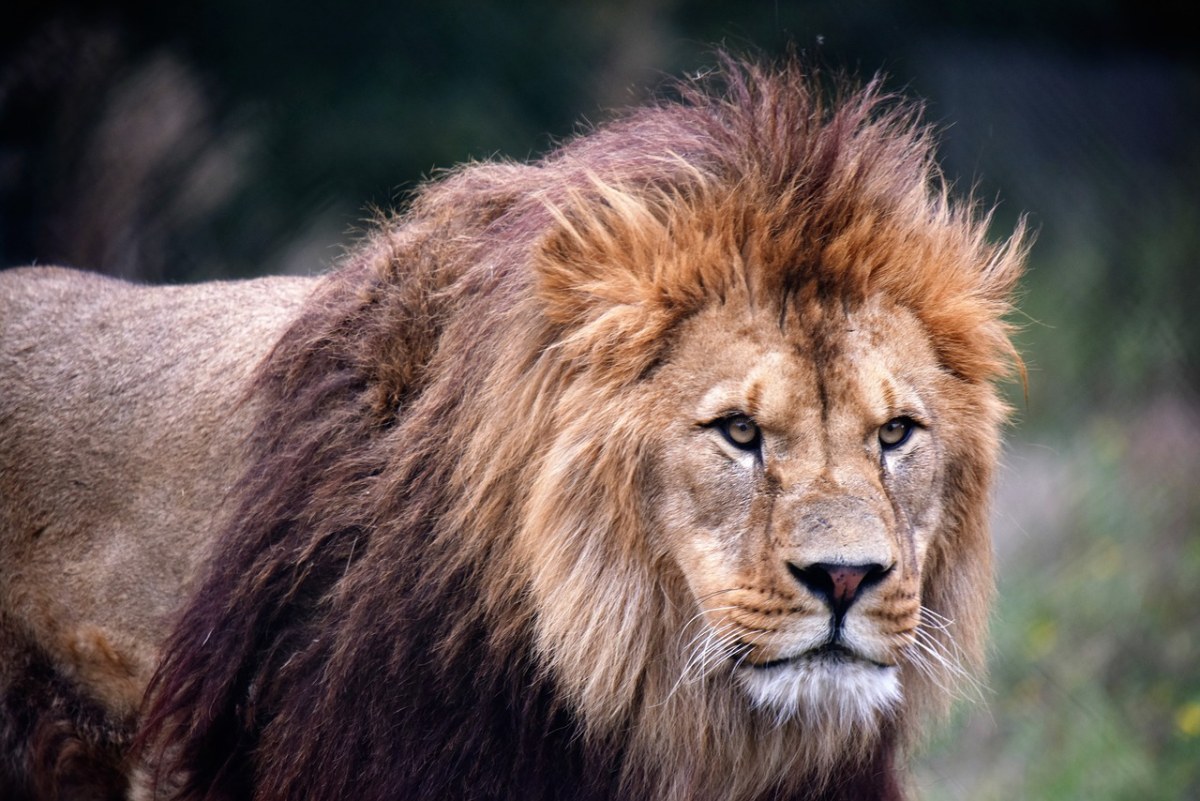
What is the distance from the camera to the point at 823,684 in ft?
8.09

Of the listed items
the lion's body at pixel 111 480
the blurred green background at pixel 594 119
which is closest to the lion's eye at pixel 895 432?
the lion's body at pixel 111 480

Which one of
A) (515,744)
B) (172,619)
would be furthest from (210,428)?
(515,744)

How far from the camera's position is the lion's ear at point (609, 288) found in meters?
2.55

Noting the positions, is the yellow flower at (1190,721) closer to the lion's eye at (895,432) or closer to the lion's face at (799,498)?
the lion's face at (799,498)

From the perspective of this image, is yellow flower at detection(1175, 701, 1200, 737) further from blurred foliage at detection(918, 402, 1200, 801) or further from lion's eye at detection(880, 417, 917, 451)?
lion's eye at detection(880, 417, 917, 451)

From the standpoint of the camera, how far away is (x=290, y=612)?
9.36 ft

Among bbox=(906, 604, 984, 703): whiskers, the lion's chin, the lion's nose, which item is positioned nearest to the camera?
the lion's nose

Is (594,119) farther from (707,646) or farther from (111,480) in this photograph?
(707,646)

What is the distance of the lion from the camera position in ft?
8.20

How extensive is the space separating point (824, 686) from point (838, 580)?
0.73ft

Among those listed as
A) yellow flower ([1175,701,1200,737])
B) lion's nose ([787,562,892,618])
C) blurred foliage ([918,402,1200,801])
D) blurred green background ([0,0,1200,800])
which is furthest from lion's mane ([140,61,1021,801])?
blurred green background ([0,0,1200,800])

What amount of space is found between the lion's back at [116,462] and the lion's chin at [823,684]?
1306 millimetres

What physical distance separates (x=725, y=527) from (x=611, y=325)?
41cm

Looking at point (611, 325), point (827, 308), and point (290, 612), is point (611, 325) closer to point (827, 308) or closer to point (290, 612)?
point (827, 308)
